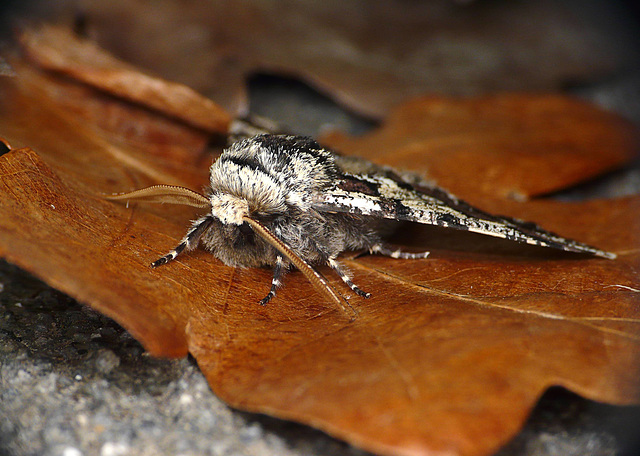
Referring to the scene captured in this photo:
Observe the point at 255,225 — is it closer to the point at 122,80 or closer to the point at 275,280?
the point at 275,280

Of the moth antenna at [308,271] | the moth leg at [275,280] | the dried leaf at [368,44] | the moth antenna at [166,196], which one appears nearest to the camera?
the moth antenna at [308,271]

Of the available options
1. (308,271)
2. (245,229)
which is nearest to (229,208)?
(245,229)

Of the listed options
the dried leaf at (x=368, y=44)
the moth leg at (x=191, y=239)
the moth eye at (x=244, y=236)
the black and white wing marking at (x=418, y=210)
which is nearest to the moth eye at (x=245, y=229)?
the moth eye at (x=244, y=236)

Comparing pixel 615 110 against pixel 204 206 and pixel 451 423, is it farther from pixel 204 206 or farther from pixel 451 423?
pixel 451 423

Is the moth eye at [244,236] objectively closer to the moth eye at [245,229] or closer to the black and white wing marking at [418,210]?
the moth eye at [245,229]

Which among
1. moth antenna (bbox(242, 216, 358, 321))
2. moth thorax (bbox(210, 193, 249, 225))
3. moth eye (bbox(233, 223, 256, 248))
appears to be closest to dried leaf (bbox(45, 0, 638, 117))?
moth thorax (bbox(210, 193, 249, 225))

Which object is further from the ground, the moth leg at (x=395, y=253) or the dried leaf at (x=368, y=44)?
the dried leaf at (x=368, y=44)
